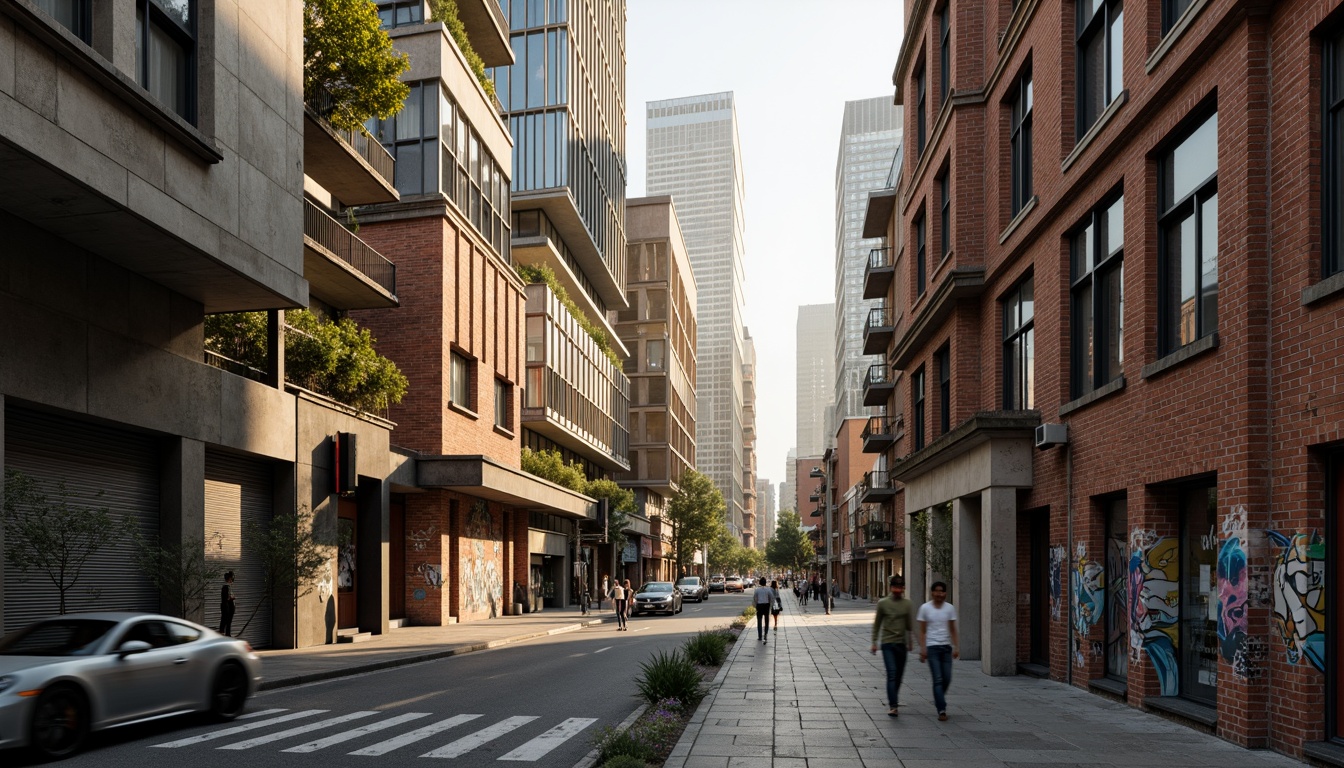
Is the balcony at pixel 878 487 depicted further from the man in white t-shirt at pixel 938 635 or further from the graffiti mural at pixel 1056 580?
the man in white t-shirt at pixel 938 635

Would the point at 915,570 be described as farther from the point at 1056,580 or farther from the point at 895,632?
the point at 895,632

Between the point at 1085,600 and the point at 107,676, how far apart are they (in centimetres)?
1266

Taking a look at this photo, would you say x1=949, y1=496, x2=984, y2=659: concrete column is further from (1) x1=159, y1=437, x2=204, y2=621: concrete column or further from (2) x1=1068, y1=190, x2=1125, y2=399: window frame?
(1) x1=159, y1=437, x2=204, y2=621: concrete column

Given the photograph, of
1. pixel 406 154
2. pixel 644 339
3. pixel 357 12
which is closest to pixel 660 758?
pixel 357 12

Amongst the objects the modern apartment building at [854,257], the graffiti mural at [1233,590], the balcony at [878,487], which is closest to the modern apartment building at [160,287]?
the graffiti mural at [1233,590]

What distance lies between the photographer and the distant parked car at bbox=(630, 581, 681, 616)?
145 feet

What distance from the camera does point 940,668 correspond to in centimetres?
1270

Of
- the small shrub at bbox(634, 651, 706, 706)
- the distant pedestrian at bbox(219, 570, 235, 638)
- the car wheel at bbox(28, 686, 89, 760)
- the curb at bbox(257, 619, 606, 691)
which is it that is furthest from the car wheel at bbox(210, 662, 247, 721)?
the distant pedestrian at bbox(219, 570, 235, 638)

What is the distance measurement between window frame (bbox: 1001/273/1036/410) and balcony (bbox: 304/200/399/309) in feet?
50.5

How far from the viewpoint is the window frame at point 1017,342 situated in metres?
19.2

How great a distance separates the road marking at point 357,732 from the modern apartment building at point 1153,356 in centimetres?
880

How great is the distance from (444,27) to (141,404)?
64.5 ft

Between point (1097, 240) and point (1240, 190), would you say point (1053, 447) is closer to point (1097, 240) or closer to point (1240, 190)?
point (1097, 240)

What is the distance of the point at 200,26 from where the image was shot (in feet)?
59.0
